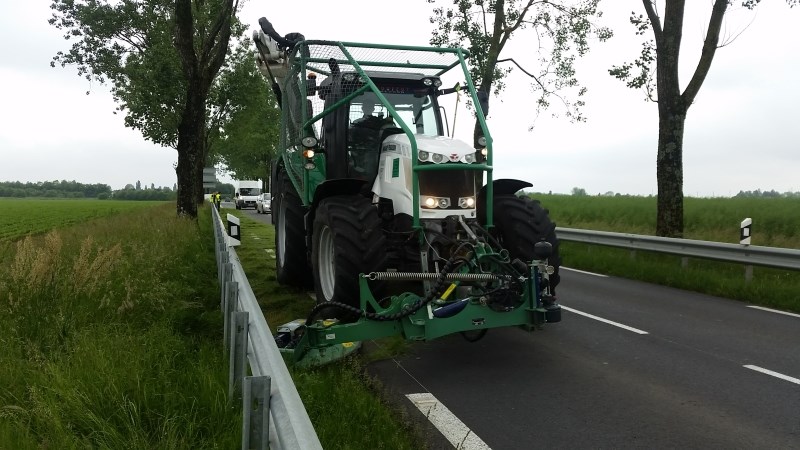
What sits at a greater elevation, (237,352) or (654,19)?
(654,19)

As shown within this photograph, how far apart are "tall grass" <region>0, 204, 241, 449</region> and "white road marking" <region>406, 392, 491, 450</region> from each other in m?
1.33

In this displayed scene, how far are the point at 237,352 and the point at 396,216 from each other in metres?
2.64

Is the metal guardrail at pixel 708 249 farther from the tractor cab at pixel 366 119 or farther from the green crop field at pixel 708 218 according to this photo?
the tractor cab at pixel 366 119

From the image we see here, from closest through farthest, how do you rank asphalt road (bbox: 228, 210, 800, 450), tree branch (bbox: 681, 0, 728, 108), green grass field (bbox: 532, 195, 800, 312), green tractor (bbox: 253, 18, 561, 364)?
asphalt road (bbox: 228, 210, 800, 450), green tractor (bbox: 253, 18, 561, 364), green grass field (bbox: 532, 195, 800, 312), tree branch (bbox: 681, 0, 728, 108)

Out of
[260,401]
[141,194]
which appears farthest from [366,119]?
[141,194]

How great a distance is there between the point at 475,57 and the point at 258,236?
850 centimetres

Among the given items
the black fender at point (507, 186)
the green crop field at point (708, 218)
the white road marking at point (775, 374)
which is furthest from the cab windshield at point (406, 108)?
the green crop field at point (708, 218)

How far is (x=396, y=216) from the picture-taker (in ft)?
19.0

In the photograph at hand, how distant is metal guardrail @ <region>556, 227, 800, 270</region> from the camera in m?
8.82

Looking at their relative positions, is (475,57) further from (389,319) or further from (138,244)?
(389,319)

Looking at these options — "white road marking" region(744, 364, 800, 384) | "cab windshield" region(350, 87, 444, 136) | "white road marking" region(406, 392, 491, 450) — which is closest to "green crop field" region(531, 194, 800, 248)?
"white road marking" region(744, 364, 800, 384)

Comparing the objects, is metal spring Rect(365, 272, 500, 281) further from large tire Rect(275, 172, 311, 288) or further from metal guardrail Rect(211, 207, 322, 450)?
large tire Rect(275, 172, 311, 288)

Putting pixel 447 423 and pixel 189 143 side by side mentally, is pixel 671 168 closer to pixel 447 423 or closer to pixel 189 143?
pixel 447 423

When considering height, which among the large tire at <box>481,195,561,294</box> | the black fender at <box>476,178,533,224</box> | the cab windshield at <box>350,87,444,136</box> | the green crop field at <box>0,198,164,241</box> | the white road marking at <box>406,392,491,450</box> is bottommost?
the white road marking at <box>406,392,491,450</box>
